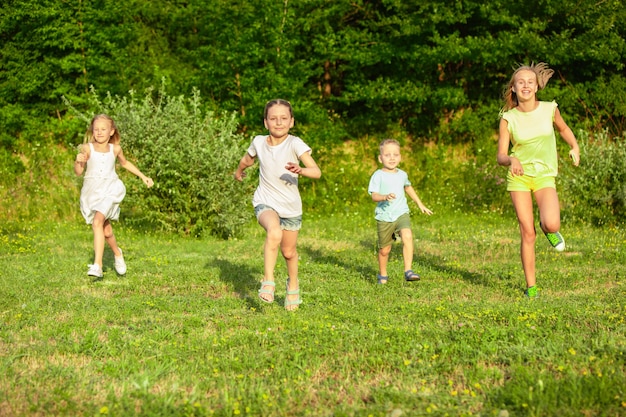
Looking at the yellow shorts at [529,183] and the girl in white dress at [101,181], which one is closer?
the yellow shorts at [529,183]

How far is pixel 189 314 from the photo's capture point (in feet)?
26.0

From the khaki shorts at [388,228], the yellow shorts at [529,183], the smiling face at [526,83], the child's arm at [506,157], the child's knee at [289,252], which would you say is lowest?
the child's knee at [289,252]

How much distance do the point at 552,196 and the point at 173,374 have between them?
4.30 m

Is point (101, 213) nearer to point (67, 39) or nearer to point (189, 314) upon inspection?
point (189, 314)

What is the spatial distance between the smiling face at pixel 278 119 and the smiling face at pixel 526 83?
7.71 feet

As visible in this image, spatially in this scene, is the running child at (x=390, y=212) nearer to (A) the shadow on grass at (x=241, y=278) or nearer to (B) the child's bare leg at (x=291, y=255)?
(A) the shadow on grass at (x=241, y=278)

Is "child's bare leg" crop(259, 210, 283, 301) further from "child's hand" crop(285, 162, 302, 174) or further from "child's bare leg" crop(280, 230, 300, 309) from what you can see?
"child's hand" crop(285, 162, 302, 174)

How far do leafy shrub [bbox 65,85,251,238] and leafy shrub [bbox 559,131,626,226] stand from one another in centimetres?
606

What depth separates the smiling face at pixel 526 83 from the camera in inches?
323

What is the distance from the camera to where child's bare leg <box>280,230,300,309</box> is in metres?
7.67

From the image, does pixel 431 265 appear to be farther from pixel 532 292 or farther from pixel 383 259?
pixel 532 292

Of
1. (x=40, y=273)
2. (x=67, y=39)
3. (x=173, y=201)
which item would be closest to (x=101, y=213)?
(x=40, y=273)

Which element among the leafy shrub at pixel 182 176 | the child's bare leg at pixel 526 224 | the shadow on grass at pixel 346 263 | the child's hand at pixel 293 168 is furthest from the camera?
the leafy shrub at pixel 182 176

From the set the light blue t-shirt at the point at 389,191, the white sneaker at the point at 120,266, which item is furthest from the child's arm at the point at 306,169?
the white sneaker at the point at 120,266
